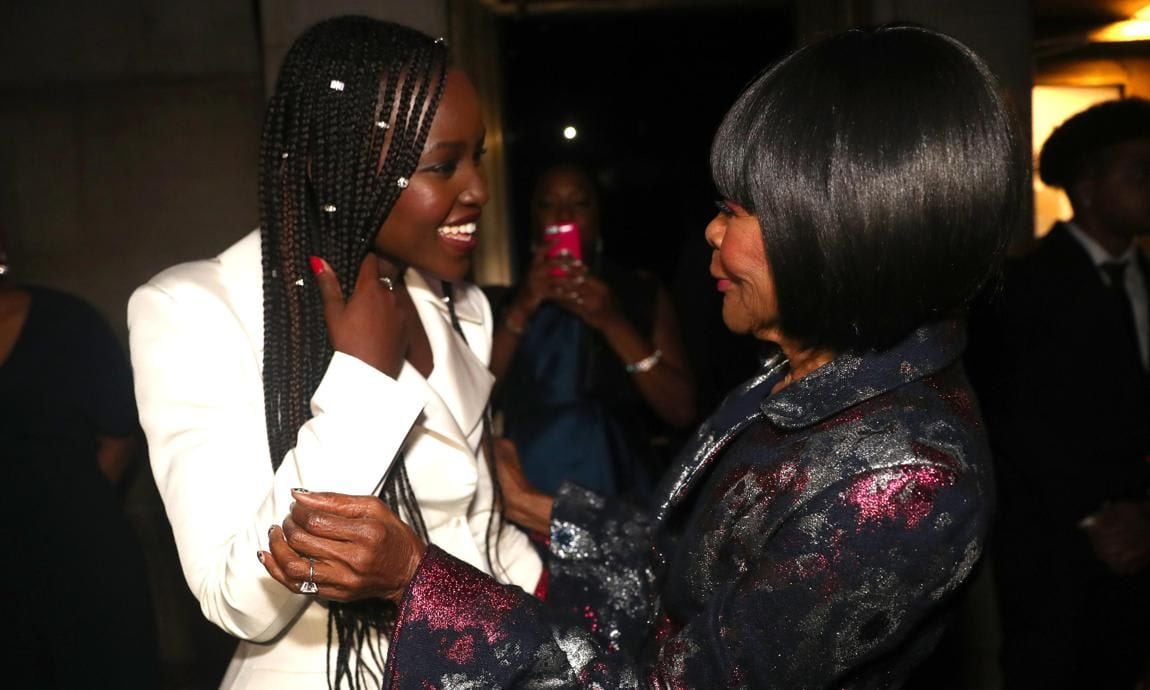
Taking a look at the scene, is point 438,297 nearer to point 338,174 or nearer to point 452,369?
point 452,369

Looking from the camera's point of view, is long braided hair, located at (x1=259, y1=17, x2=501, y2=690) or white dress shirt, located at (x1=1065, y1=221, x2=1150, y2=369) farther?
white dress shirt, located at (x1=1065, y1=221, x2=1150, y2=369)

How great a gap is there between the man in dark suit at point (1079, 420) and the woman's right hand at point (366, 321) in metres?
1.93

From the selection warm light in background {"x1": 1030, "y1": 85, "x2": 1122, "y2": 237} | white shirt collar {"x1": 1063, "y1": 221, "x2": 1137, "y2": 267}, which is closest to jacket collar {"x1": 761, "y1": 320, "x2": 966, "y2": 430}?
warm light in background {"x1": 1030, "y1": 85, "x2": 1122, "y2": 237}

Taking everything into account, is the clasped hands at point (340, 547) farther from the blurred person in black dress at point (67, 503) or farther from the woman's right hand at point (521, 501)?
the blurred person in black dress at point (67, 503)

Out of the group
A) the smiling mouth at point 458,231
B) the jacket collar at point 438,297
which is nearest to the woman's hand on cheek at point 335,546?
the smiling mouth at point 458,231

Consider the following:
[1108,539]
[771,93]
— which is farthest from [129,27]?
[1108,539]

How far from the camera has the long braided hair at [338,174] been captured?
1.45m

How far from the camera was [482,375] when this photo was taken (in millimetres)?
1803

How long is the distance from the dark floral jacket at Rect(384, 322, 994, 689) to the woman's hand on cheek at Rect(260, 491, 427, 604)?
A: 7cm

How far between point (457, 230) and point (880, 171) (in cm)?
67

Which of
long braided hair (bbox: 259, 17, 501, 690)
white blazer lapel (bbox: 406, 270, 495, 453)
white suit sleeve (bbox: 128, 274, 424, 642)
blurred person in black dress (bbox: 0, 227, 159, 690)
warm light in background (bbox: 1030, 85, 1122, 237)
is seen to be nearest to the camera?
white suit sleeve (bbox: 128, 274, 424, 642)

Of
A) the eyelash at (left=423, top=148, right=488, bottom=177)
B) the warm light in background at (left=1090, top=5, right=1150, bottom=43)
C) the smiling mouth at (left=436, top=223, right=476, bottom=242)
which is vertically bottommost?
the smiling mouth at (left=436, top=223, right=476, bottom=242)

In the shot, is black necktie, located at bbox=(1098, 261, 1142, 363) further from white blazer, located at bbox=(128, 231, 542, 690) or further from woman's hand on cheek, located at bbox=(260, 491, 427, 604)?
woman's hand on cheek, located at bbox=(260, 491, 427, 604)

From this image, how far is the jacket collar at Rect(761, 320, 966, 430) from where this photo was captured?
4.15 feet
